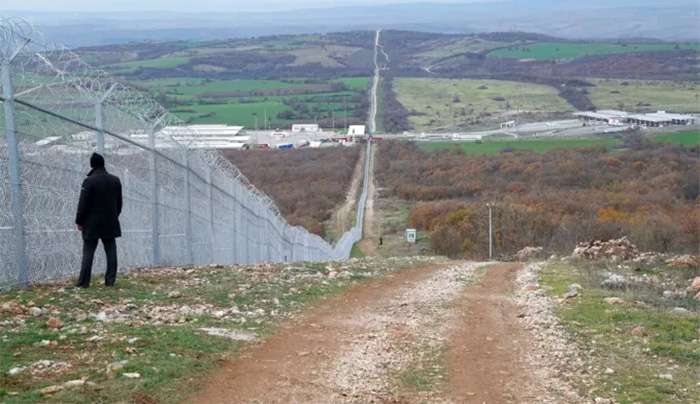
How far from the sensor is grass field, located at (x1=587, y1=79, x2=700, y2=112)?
98500mm

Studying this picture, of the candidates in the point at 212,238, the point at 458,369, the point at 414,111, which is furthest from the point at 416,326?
the point at 414,111

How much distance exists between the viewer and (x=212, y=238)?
19406mm

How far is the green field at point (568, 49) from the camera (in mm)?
143500

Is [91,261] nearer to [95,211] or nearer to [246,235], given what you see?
[95,211]

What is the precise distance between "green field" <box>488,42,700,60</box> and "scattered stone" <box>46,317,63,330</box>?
136840mm

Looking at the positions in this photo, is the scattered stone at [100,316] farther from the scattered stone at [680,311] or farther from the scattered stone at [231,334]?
the scattered stone at [680,311]

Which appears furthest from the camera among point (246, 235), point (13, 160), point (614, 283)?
point (246, 235)

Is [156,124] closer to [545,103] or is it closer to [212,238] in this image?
[212,238]

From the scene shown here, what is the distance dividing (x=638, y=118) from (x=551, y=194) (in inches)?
1489

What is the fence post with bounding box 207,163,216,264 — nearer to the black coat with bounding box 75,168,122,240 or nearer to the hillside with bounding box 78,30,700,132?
the black coat with bounding box 75,168,122,240

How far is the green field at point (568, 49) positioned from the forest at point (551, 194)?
67.6 metres

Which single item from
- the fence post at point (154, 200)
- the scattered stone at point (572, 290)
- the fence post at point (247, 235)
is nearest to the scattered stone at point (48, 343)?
the fence post at point (154, 200)

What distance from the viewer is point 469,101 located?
114 metres

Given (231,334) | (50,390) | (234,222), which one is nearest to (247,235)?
(234,222)
